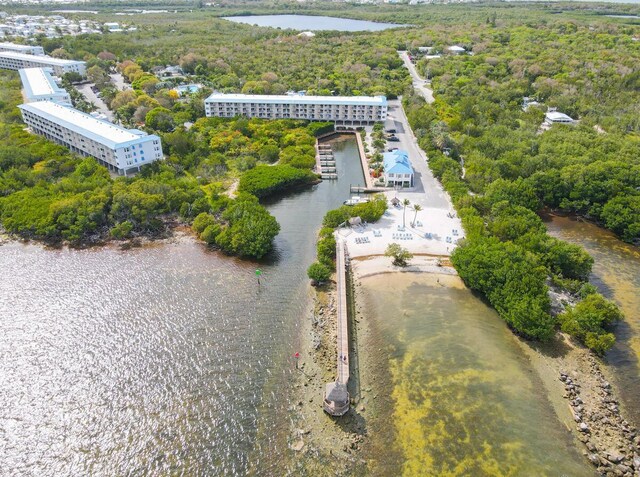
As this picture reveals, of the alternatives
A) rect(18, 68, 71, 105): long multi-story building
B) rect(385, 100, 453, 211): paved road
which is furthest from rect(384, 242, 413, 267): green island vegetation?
rect(18, 68, 71, 105): long multi-story building

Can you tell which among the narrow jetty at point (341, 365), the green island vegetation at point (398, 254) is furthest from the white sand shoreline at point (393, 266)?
the narrow jetty at point (341, 365)

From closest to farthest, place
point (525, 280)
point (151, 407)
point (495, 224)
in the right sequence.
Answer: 1. point (151, 407)
2. point (525, 280)
3. point (495, 224)

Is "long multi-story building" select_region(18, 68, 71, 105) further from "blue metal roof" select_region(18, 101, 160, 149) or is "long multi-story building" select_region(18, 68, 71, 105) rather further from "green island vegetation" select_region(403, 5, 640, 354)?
"green island vegetation" select_region(403, 5, 640, 354)

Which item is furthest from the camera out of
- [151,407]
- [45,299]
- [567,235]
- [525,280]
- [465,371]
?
[567,235]

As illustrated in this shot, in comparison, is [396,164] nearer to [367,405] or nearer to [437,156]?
[437,156]

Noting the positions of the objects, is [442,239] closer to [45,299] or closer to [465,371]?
[465,371]

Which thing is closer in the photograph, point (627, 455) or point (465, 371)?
point (627, 455)

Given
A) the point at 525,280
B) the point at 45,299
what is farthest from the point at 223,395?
the point at 525,280

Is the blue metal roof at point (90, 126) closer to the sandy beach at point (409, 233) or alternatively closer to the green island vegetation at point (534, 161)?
the sandy beach at point (409, 233)
